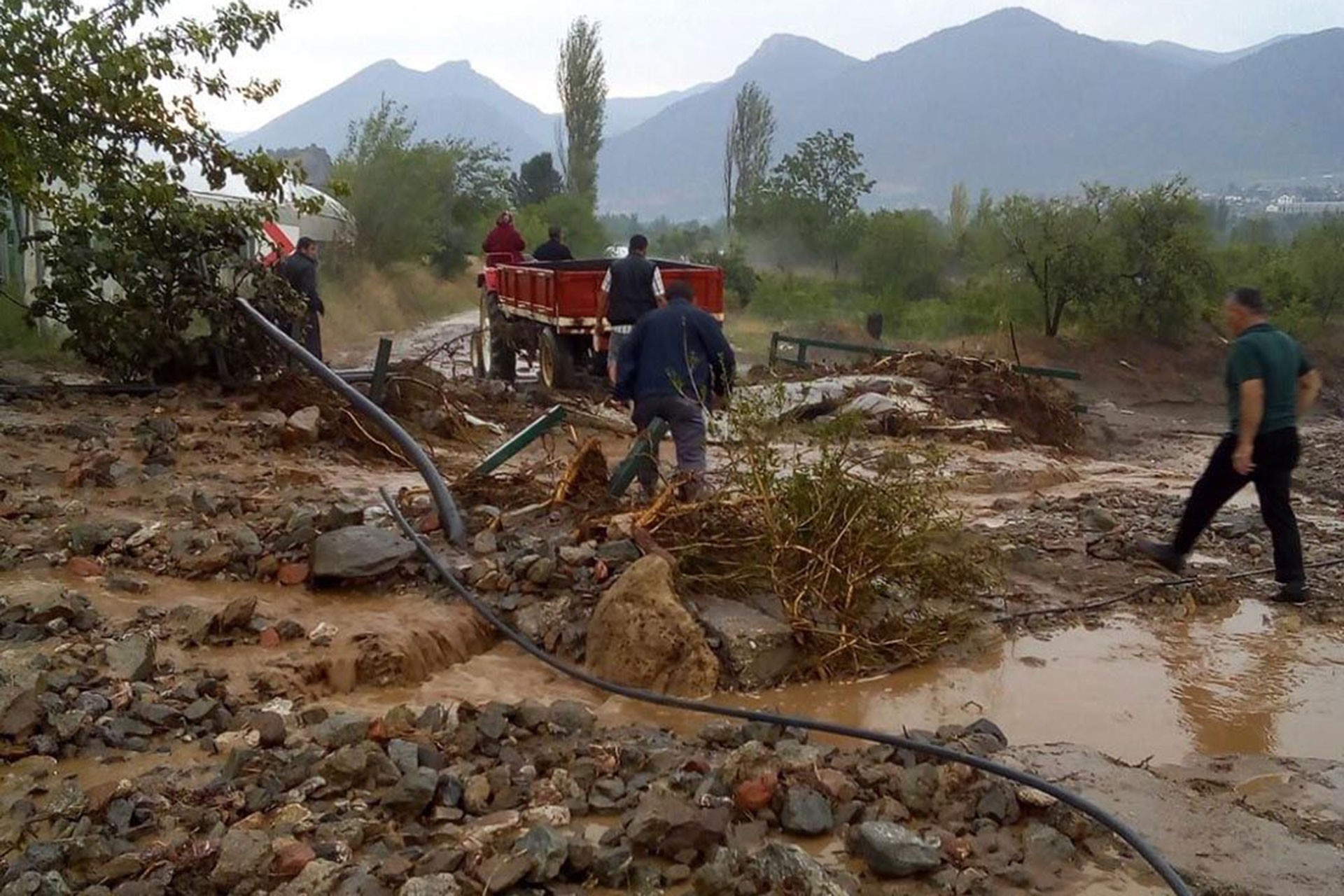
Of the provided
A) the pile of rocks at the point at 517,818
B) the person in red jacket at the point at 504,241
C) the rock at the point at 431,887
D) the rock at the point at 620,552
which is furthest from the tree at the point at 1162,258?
the rock at the point at 431,887

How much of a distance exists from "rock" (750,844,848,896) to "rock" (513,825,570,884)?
1.78 feet

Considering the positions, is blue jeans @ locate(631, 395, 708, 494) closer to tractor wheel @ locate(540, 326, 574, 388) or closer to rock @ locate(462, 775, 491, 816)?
rock @ locate(462, 775, 491, 816)

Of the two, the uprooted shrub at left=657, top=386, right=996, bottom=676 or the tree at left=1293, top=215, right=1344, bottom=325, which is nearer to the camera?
the uprooted shrub at left=657, top=386, right=996, bottom=676

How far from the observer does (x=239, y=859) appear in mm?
3236

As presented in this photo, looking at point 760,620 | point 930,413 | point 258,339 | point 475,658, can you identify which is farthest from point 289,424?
point 930,413

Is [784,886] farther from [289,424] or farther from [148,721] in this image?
[289,424]

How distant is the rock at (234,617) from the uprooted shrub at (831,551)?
199cm

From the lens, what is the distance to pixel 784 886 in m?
3.22

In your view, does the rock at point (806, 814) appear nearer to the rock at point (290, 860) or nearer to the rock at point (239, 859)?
the rock at point (290, 860)

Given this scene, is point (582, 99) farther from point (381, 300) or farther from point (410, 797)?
point (410, 797)

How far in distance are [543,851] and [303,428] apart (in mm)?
6304

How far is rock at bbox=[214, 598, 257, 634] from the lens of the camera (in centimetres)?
519

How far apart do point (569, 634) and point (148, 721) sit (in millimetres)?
1909

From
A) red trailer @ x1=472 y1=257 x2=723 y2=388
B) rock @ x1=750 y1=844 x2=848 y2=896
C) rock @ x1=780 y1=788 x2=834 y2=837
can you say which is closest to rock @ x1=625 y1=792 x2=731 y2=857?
rock @ x1=750 y1=844 x2=848 y2=896
